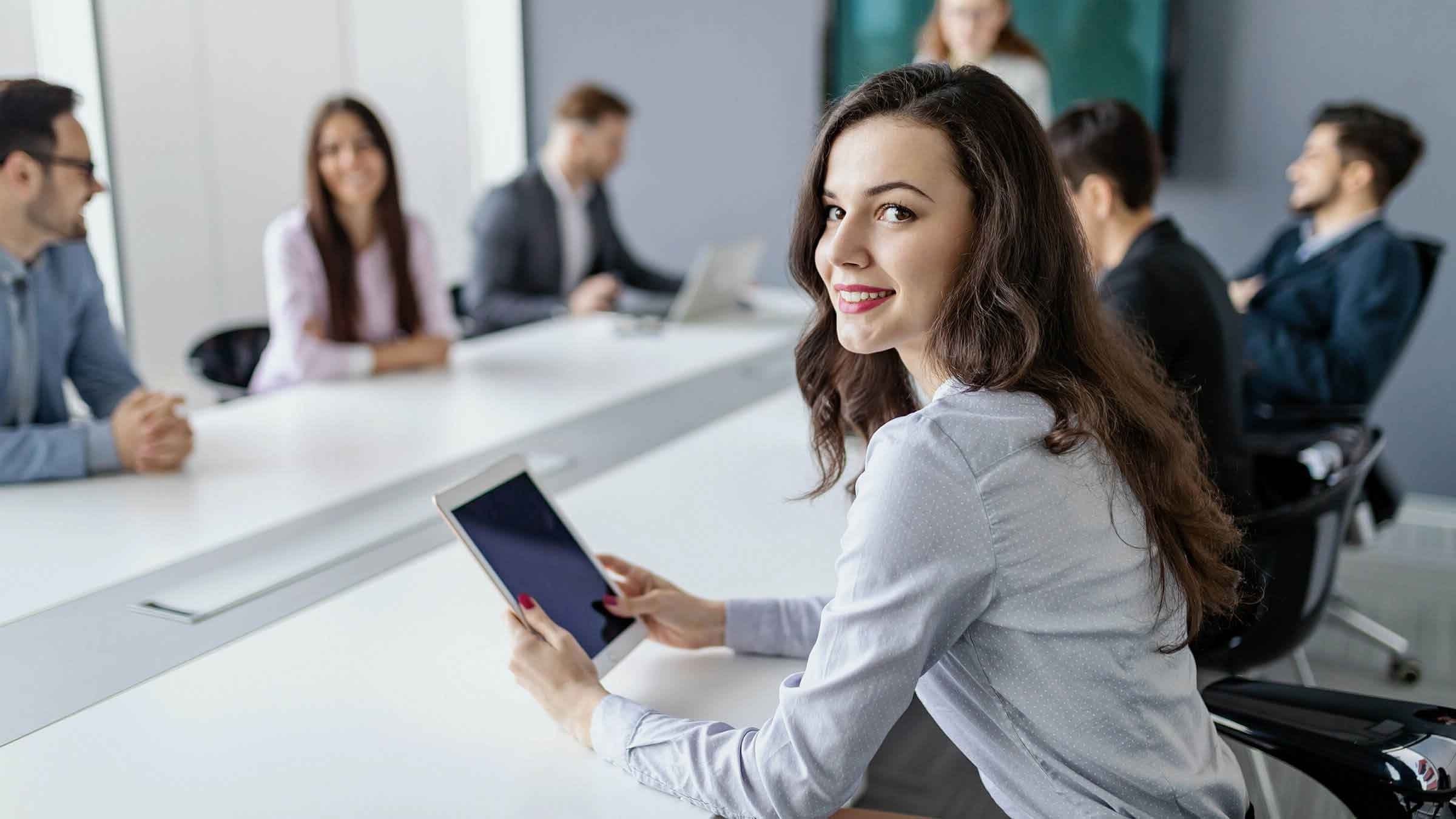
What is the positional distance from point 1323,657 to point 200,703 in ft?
9.40

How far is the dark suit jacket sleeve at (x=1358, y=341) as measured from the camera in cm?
322

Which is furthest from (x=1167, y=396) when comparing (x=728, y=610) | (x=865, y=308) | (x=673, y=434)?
(x=673, y=434)

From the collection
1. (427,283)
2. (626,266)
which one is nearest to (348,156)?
(427,283)

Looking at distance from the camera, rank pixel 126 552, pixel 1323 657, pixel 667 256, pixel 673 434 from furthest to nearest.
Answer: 1. pixel 667 256
2. pixel 1323 657
3. pixel 673 434
4. pixel 126 552

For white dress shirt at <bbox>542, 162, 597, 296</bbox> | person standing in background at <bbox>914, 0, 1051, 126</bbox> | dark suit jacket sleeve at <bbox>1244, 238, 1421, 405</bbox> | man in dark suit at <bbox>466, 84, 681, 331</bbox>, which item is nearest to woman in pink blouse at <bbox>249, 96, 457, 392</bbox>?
man in dark suit at <bbox>466, 84, 681, 331</bbox>

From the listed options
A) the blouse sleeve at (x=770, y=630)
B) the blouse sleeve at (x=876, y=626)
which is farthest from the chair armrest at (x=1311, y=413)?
the blouse sleeve at (x=876, y=626)

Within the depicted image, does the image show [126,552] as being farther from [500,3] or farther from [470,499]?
[500,3]

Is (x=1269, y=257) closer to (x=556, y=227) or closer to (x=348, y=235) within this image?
(x=556, y=227)

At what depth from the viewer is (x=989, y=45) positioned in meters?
3.77

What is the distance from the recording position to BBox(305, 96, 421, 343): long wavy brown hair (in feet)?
10.5

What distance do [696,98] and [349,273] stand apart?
2.50 metres

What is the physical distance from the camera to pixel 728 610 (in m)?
1.53

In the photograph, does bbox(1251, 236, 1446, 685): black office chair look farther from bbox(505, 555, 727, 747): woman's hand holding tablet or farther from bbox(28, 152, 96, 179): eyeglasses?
bbox(28, 152, 96, 179): eyeglasses

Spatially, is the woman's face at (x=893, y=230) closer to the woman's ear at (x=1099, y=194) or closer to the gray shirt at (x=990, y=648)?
the gray shirt at (x=990, y=648)
